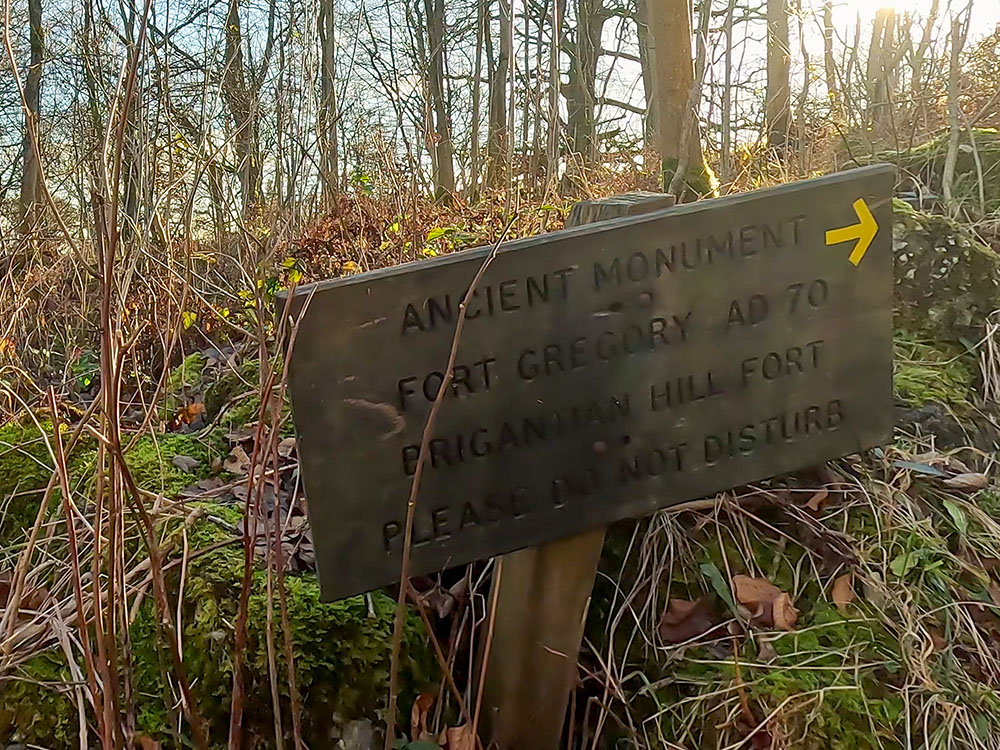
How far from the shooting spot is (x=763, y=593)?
1.90m

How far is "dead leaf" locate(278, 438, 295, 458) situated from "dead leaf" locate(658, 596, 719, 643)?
49.9 inches

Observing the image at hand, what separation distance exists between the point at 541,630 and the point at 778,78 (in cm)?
535

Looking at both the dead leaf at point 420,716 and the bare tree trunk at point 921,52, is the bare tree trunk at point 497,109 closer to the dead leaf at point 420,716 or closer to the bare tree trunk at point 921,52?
the bare tree trunk at point 921,52

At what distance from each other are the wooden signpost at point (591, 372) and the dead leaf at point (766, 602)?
1.80ft

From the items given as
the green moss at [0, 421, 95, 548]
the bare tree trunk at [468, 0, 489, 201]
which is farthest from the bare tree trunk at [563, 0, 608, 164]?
the green moss at [0, 421, 95, 548]

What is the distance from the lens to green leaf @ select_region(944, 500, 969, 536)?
2.04m

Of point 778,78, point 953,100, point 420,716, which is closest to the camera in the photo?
point 420,716

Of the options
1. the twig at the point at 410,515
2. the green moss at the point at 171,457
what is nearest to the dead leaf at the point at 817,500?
the twig at the point at 410,515

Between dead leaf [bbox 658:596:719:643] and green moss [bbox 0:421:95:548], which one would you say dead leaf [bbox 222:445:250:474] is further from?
dead leaf [bbox 658:596:719:643]

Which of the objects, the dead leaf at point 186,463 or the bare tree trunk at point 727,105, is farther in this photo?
the bare tree trunk at point 727,105

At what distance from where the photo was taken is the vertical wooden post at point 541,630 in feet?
4.65

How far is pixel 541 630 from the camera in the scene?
5.02ft

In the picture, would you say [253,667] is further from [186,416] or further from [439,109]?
[439,109]

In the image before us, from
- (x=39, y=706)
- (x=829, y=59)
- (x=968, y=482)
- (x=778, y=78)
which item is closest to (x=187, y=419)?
(x=39, y=706)
